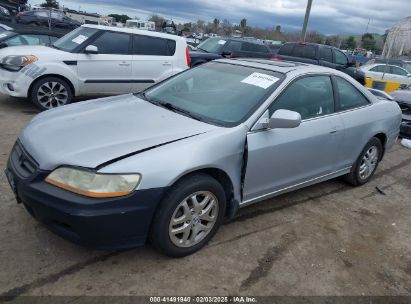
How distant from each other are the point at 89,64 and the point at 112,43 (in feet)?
2.16

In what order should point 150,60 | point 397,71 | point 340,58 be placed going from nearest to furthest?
point 150,60, point 340,58, point 397,71

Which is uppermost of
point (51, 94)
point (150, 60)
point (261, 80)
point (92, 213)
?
point (261, 80)

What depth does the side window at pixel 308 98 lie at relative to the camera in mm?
3580

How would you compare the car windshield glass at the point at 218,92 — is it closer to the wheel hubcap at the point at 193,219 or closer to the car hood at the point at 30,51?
the wheel hubcap at the point at 193,219

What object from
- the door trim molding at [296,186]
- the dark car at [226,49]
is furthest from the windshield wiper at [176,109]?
the dark car at [226,49]

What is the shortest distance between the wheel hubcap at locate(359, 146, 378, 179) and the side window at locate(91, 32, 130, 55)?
468 centimetres

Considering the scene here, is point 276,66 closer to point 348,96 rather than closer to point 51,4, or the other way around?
point 348,96

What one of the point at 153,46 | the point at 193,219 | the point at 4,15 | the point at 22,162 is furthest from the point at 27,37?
the point at 4,15

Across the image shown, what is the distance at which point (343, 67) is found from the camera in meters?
12.6

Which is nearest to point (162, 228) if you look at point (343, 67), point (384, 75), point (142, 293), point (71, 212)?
point (142, 293)

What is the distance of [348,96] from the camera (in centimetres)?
438

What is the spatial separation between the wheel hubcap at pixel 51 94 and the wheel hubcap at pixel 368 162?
4967 mm

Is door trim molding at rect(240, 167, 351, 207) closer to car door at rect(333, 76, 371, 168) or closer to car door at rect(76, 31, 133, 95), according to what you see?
car door at rect(333, 76, 371, 168)

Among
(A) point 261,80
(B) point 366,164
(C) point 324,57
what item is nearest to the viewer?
(A) point 261,80
